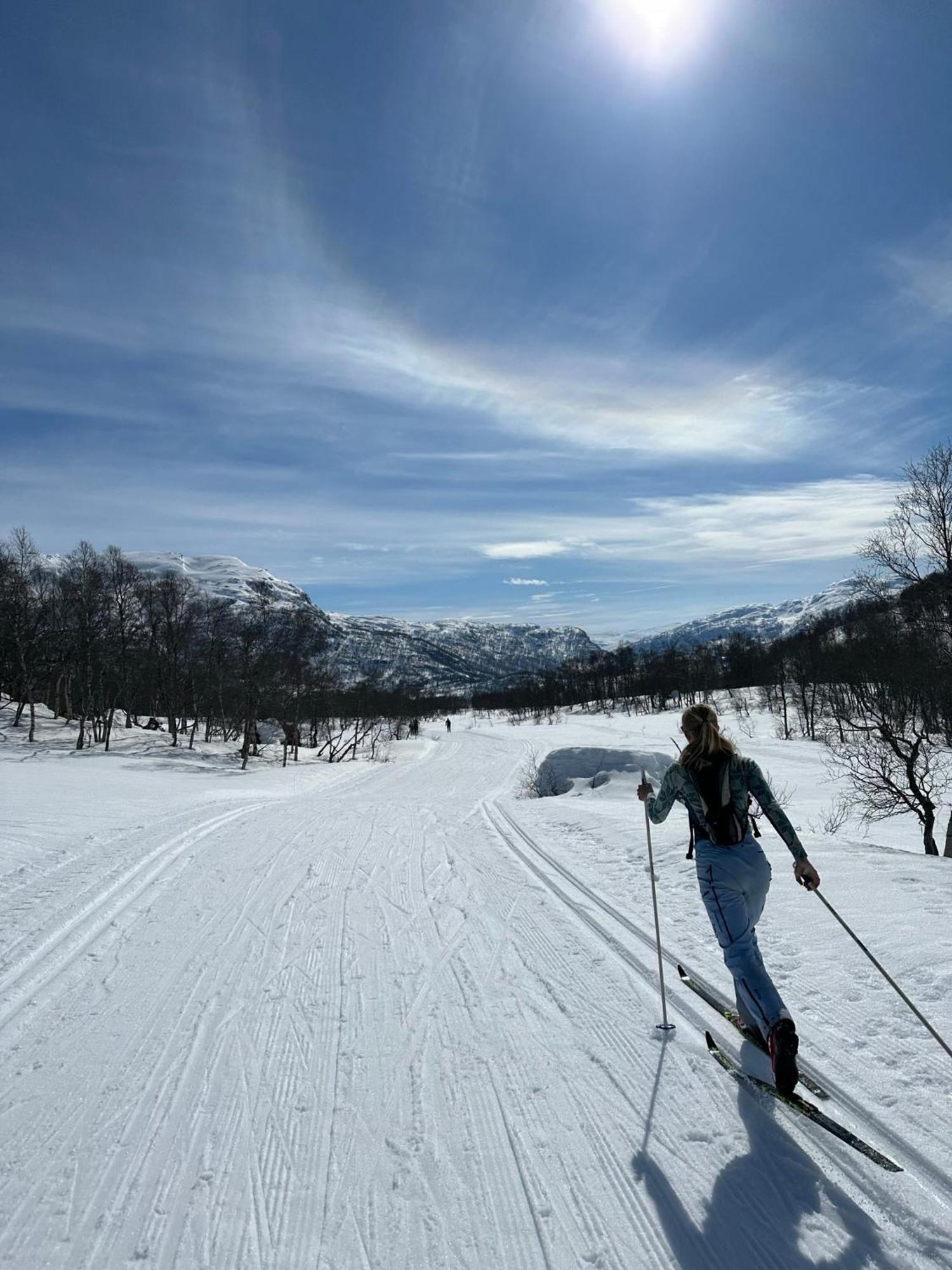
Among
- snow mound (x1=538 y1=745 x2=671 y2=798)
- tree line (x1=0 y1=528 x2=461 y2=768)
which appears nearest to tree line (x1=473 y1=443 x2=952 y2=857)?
snow mound (x1=538 y1=745 x2=671 y2=798)

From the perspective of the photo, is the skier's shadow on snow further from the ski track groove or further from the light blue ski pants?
the light blue ski pants

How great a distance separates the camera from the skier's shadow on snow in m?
2.63

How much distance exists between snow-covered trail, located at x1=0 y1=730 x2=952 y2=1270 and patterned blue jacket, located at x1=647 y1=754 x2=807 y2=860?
1.48m

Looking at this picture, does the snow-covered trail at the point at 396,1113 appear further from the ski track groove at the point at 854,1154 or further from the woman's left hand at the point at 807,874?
the woman's left hand at the point at 807,874

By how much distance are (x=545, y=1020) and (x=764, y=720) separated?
68932 mm

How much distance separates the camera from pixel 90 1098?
12.5 ft

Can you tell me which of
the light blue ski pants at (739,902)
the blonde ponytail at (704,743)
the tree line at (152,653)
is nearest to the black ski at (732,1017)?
the light blue ski pants at (739,902)

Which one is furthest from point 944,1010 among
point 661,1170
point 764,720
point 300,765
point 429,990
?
point 764,720

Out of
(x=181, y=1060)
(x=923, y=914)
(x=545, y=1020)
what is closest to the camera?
(x=181, y=1060)

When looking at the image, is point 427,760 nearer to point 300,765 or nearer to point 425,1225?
point 300,765

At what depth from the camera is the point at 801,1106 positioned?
135 inches

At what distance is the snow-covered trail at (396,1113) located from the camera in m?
2.78

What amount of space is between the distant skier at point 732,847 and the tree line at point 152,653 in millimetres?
31401

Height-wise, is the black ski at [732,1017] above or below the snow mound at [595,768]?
above
